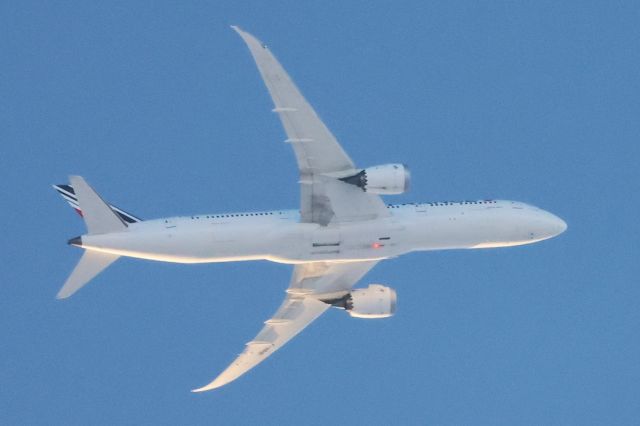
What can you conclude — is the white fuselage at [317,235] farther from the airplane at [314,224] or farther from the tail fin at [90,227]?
the tail fin at [90,227]

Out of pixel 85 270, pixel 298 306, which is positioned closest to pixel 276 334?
pixel 298 306

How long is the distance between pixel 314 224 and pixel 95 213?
10163 millimetres

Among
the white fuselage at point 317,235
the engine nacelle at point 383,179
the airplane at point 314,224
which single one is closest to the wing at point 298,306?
the airplane at point 314,224

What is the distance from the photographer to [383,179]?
67.4m

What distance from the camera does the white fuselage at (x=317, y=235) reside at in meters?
68.2

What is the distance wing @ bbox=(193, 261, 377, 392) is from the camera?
245ft

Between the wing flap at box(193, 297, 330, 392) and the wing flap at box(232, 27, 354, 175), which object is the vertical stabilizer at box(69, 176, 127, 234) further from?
the wing flap at box(193, 297, 330, 392)

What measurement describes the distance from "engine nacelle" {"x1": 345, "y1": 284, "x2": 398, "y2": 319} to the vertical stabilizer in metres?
13.4

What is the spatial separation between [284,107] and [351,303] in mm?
14247

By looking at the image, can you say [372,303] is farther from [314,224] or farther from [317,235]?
[314,224]

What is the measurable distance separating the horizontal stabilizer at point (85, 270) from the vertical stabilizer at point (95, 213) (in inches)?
51.9

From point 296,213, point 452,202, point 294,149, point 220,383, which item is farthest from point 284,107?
point 220,383

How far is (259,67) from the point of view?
6306 cm

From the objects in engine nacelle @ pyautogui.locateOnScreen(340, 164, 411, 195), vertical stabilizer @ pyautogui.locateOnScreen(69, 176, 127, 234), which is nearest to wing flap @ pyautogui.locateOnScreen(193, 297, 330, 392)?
engine nacelle @ pyautogui.locateOnScreen(340, 164, 411, 195)
